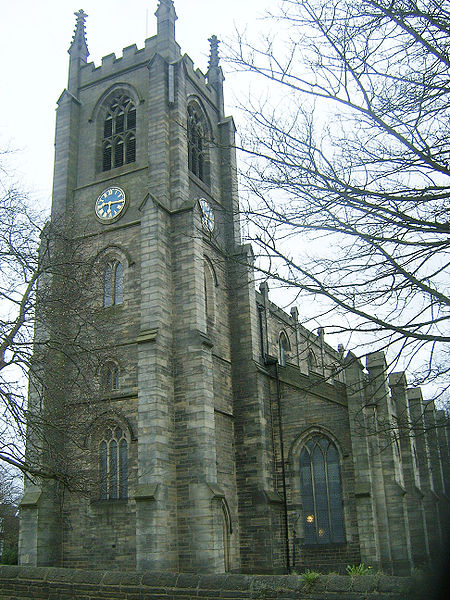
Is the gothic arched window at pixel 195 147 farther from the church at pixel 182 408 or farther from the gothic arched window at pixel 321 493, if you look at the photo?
the gothic arched window at pixel 321 493

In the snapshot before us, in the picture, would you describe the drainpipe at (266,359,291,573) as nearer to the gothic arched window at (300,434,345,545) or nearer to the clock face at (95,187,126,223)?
the gothic arched window at (300,434,345,545)

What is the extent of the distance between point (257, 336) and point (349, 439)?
597 cm

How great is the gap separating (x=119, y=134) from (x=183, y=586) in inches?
833

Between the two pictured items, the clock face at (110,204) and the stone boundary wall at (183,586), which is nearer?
the stone boundary wall at (183,586)

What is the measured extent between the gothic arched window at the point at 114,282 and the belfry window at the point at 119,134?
499cm

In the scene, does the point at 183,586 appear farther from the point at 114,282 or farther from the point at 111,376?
the point at 114,282

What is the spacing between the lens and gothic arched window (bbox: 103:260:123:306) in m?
23.7

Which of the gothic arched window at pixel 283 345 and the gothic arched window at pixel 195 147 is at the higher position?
the gothic arched window at pixel 195 147

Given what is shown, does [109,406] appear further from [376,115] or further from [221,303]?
[376,115]

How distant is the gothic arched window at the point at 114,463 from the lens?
21.1 meters

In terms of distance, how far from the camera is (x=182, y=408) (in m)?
21.2

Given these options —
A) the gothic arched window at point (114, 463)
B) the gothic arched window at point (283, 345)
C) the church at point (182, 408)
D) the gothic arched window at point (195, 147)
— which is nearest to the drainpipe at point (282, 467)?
the church at point (182, 408)

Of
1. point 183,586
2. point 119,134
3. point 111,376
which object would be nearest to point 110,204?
point 119,134

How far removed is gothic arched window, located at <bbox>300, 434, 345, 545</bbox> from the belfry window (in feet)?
47.0
